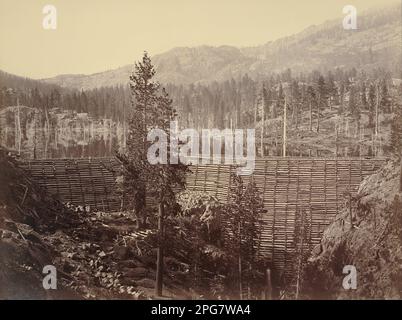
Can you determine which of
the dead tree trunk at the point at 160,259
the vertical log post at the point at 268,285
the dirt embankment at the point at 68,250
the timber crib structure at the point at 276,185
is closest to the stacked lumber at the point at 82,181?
the timber crib structure at the point at 276,185

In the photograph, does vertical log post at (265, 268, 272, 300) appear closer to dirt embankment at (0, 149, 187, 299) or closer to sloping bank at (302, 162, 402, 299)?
sloping bank at (302, 162, 402, 299)

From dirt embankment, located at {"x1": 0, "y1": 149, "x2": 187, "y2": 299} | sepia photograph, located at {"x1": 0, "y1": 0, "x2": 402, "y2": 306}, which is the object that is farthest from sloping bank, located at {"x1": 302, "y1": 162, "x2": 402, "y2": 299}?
dirt embankment, located at {"x1": 0, "y1": 149, "x2": 187, "y2": 299}

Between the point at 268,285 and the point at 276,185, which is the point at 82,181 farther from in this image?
the point at 268,285

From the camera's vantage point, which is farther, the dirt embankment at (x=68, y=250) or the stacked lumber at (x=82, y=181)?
the stacked lumber at (x=82, y=181)

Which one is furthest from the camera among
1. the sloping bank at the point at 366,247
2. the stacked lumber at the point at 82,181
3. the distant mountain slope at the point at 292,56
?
the stacked lumber at the point at 82,181

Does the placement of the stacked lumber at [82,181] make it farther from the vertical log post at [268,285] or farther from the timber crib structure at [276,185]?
the vertical log post at [268,285]
